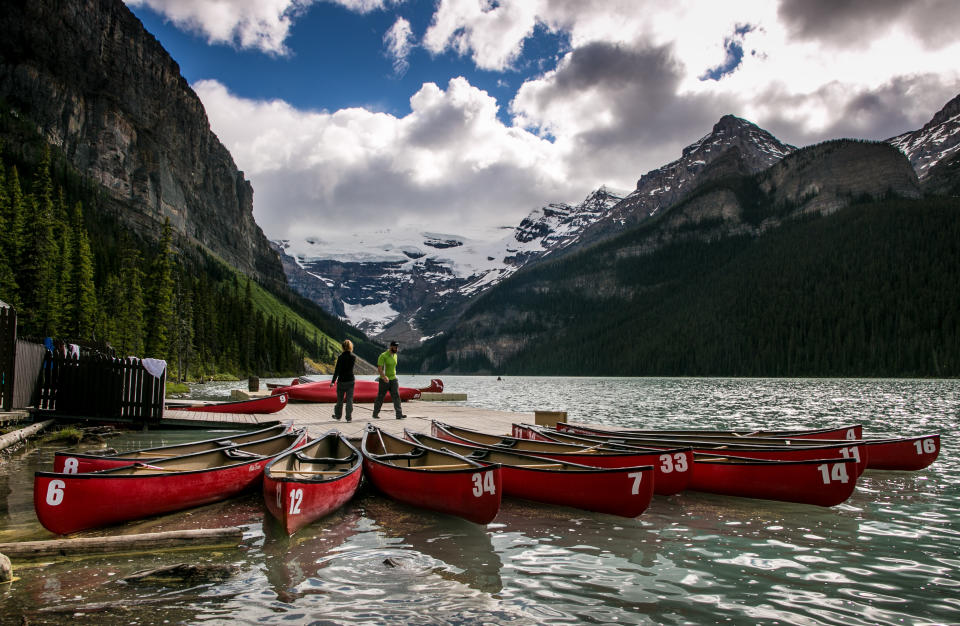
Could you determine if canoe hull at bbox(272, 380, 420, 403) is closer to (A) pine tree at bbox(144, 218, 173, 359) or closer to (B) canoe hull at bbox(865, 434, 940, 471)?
(B) canoe hull at bbox(865, 434, 940, 471)

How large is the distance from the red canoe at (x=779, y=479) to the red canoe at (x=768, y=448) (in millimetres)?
660

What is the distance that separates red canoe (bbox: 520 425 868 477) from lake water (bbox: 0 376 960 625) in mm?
1052

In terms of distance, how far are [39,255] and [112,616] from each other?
5640 centimetres

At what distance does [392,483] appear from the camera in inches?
435

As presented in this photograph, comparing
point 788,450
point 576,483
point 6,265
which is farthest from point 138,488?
point 6,265

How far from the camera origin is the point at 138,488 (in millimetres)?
9188

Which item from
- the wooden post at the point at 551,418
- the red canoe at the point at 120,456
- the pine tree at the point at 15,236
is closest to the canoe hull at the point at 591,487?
the red canoe at the point at 120,456

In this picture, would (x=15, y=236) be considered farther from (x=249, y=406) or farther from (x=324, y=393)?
(x=249, y=406)

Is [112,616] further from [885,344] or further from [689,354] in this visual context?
[689,354]

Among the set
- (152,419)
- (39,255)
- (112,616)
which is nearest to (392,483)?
(112,616)

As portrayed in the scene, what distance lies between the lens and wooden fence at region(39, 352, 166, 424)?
19.1m

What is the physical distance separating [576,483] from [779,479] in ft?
15.2

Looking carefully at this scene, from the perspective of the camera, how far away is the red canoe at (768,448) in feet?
41.6

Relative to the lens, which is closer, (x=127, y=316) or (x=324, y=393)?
(x=324, y=393)
